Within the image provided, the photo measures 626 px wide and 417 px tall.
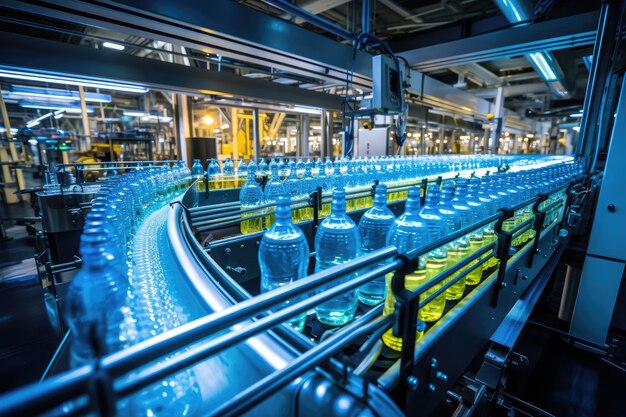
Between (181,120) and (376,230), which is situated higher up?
(181,120)

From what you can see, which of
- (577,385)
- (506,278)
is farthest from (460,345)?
(577,385)

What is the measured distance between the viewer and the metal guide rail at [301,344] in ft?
0.75

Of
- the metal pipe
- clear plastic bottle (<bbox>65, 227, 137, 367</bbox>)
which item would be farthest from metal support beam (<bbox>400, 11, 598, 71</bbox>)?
clear plastic bottle (<bbox>65, 227, 137, 367</bbox>)

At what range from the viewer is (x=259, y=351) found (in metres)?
0.46

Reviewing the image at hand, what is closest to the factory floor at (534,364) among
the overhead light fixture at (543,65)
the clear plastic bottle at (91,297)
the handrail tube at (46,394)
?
the clear plastic bottle at (91,297)

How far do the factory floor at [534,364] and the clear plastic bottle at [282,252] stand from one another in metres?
2.32

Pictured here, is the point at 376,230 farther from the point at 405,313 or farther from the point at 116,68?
the point at 116,68

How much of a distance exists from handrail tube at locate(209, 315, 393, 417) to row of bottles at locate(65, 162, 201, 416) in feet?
0.45

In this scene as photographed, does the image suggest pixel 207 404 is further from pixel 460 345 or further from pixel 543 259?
pixel 543 259

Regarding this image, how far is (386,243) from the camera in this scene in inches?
41.8

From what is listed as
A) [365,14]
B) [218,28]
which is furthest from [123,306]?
[365,14]

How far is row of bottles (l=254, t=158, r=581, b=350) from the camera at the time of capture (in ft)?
2.85

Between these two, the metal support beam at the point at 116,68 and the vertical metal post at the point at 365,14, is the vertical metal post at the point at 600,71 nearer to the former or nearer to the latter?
the vertical metal post at the point at 365,14

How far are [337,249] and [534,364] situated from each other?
10.7 ft
